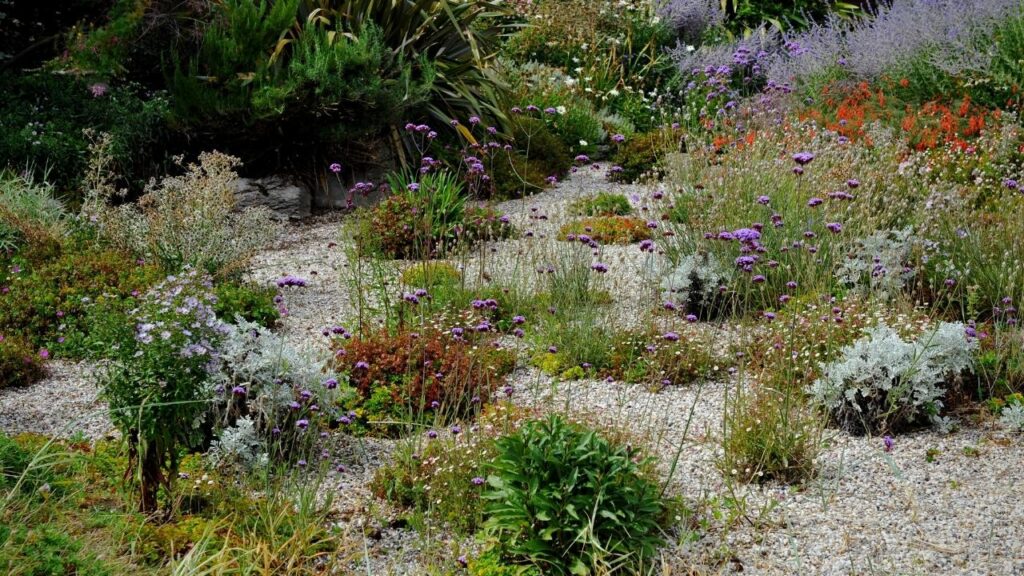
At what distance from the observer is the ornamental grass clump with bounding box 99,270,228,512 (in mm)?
3305

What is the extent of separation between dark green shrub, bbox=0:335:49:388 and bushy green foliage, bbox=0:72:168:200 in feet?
8.36

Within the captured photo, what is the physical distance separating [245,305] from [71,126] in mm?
3538

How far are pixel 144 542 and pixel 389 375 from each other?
63.2 inches

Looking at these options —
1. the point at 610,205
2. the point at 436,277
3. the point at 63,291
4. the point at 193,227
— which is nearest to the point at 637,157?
the point at 610,205

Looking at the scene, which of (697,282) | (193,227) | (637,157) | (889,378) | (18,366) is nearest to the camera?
(889,378)

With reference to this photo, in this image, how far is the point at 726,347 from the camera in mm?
A: 5035

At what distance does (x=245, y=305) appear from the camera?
5.54 metres

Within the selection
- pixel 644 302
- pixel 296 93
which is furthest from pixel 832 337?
pixel 296 93

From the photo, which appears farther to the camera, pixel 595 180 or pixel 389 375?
pixel 595 180

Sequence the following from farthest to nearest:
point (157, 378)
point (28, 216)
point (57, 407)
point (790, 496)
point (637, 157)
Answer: point (637, 157)
point (28, 216)
point (57, 407)
point (790, 496)
point (157, 378)

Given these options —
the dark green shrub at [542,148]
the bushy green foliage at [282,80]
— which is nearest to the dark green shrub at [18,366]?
the bushy green foliage at [282,80]

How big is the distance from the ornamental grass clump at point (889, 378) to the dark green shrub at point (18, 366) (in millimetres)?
3890

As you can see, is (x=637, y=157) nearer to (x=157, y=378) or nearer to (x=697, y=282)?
(x=697, y=282)

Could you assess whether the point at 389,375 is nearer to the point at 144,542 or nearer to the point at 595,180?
the point at 144,542
